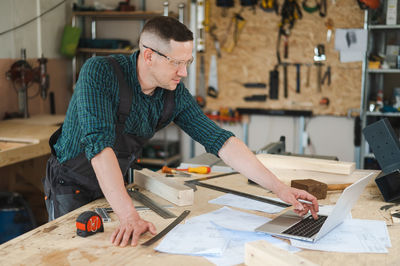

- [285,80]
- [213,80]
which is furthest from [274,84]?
[213,80]

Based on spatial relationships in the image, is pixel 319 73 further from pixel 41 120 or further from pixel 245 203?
pixel 245 203

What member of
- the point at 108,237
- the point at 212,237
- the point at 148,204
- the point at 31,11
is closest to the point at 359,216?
the point at 212,237

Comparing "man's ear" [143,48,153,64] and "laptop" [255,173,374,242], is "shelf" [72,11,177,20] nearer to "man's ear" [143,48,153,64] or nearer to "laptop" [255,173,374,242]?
"man's ear" [143,48,153,64]

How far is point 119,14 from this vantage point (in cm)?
511

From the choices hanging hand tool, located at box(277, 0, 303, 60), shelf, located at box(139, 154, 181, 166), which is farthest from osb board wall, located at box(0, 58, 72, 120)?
hanging hand tool, located at box(277, 0, 303, 60)

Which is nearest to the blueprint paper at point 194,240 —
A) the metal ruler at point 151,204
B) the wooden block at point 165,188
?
the metal ruler at point 151,204

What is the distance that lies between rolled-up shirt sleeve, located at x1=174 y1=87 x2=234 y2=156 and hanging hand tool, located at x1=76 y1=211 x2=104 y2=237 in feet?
2.19

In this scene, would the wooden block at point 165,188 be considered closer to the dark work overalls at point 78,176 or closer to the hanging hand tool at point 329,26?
the dark work overalls at point 78,176

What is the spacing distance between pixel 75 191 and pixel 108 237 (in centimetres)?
56

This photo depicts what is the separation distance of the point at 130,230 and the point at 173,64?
67 cm

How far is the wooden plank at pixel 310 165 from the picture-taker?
6.84 feet

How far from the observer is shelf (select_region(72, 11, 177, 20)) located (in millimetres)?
4988

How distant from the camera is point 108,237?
141cm

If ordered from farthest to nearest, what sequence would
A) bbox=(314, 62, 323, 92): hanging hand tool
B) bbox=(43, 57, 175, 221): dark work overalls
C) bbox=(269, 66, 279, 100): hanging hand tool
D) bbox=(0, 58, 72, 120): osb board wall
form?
bbox=(269, 66, 279, 100): hanging hand tool
bbox=(314, 62, 323, 92): hanging hand tool
bbox=(0, 58, 72, 120): osb board wall
bbox=(43, 57, 175, 221): dark work overalls
